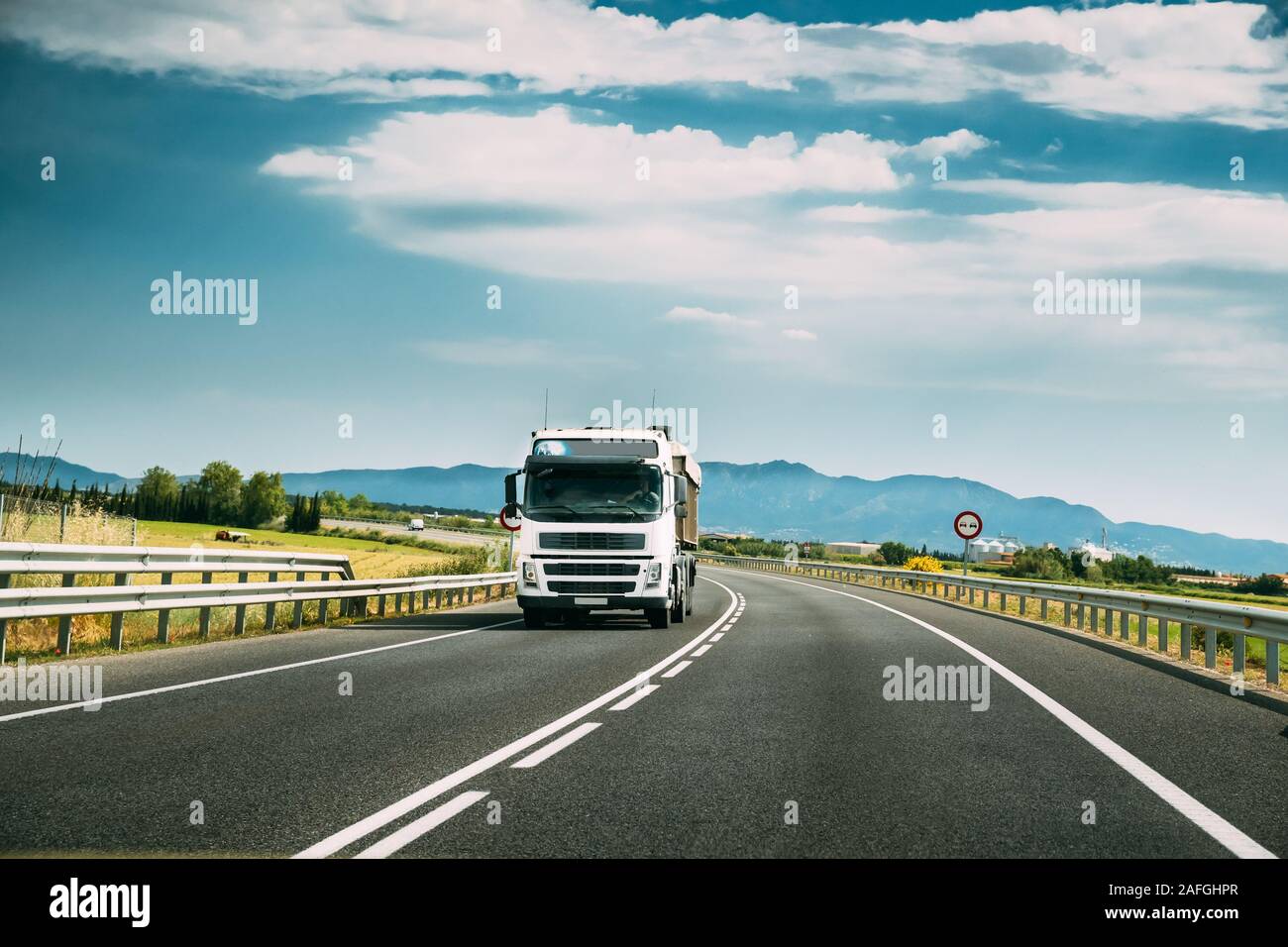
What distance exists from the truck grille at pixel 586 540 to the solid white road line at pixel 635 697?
7.61 meters

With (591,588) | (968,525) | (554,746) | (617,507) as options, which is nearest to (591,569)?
(591,588)

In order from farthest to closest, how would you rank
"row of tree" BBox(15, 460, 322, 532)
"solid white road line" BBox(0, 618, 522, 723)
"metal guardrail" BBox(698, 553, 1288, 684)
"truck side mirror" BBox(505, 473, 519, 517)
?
"row of tree" BBox(15, 460, 322, 532) < "truck side mirror" BBox(505, 473, 519, 517) < "metal guardrail" BBox(698, 553, 1288, 684) < "solid white road line" BBox(0, 618, 522, 723)

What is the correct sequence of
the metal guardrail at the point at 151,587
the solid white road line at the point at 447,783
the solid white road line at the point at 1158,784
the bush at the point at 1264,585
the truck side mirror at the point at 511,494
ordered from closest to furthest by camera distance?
the solid white road line at the point at 447,783, the solid white road line at the point at 1158,784, the metal guardrail at the point at 151,587, the truck side mirror at the point at 511,494, the bush at the point at 1264,585

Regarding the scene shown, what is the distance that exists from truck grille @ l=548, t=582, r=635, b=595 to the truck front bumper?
0.22ft

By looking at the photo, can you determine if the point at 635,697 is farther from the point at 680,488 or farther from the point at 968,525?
the point at 968,525

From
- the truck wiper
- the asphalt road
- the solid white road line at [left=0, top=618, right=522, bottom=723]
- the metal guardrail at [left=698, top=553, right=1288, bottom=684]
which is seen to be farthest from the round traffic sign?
the solid white road line at [left=0, top=618, right=522, bottom=723]

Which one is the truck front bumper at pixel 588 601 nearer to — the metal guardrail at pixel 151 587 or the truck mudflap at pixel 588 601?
the truck mudflap at pixel 588 601

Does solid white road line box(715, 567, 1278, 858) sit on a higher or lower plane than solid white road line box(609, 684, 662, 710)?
higher

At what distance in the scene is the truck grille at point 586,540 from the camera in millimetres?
19250

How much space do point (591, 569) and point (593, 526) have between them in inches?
27.8

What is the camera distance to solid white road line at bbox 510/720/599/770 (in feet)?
24.1

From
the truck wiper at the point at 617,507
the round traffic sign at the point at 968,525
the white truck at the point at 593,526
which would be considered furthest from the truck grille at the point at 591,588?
the round traffic sign at the point at 968,525

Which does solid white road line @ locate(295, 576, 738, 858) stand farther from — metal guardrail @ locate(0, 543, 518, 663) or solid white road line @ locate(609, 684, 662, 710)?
metal guardrail @ locate(0, 543, 518, 663)
